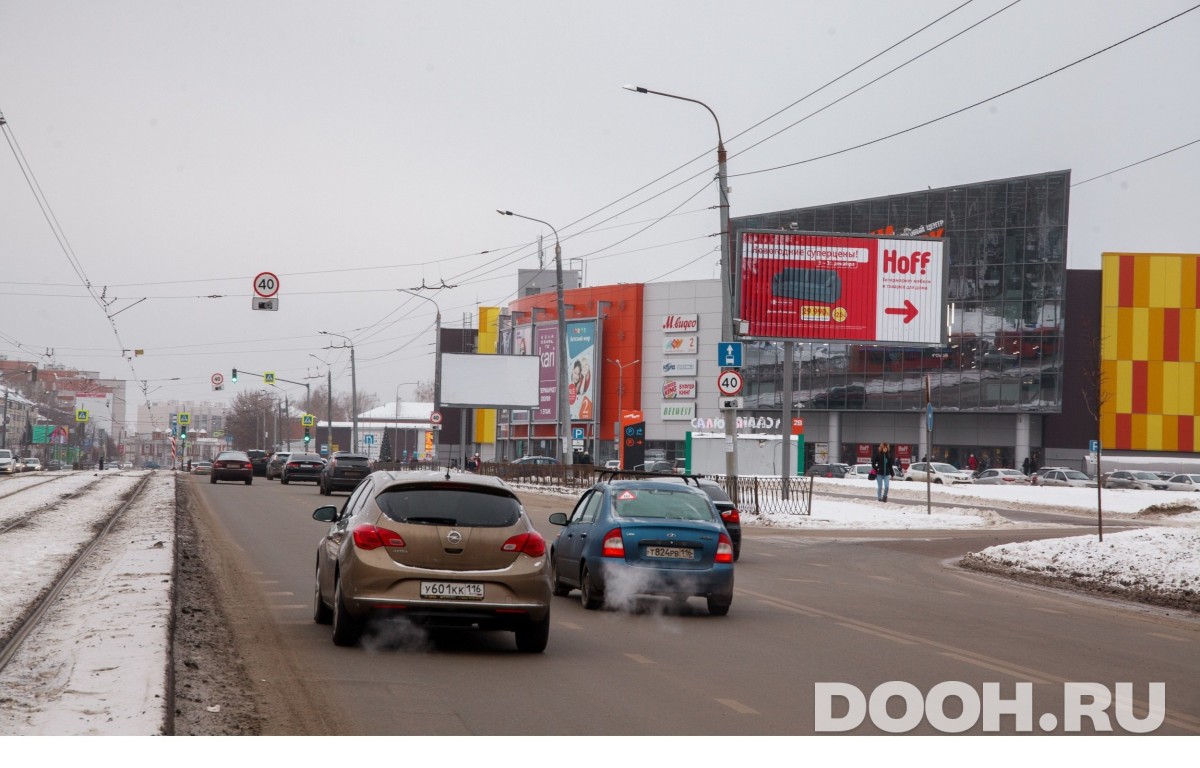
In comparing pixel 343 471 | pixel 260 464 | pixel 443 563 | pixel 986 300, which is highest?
pixel 986 300

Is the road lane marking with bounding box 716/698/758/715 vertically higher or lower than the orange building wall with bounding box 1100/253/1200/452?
lower

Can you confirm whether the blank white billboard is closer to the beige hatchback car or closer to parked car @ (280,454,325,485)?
parked car @ (280,454,325,485)

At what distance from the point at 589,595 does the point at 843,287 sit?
3379 centimetres

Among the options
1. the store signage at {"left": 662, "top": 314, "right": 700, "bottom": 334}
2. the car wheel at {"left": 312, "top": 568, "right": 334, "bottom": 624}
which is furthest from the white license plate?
the store signage at {"left": 662, "top": 314, "right": 700, "bottom": 334}

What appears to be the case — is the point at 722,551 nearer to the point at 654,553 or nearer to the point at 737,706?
the point at 654,553

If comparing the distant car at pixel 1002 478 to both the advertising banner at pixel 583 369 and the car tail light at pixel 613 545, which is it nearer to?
the advertising banner at pixel 583 369

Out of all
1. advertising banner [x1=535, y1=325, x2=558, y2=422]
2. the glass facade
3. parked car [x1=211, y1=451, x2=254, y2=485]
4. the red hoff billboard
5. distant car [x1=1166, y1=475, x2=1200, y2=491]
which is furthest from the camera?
advertising banner [x1=535, y1=325, x2=558, y2=422]

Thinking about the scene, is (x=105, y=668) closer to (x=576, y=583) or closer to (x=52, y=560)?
(x=576, y=583)

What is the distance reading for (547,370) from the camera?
111500 mm

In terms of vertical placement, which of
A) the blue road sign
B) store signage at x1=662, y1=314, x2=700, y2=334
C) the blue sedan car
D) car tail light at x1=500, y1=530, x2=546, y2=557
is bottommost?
the blue sedan car

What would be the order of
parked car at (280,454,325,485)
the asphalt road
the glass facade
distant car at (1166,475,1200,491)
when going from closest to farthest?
the asphalt road, parked car at (280,454,325,485), distant car at (1166,475,1200,491), the glass facade

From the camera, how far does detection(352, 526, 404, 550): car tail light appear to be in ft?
34.7

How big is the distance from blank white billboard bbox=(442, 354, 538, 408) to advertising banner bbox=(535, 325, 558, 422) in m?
29.7

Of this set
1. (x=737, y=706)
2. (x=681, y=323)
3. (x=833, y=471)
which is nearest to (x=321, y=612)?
(x=737, y=706)
